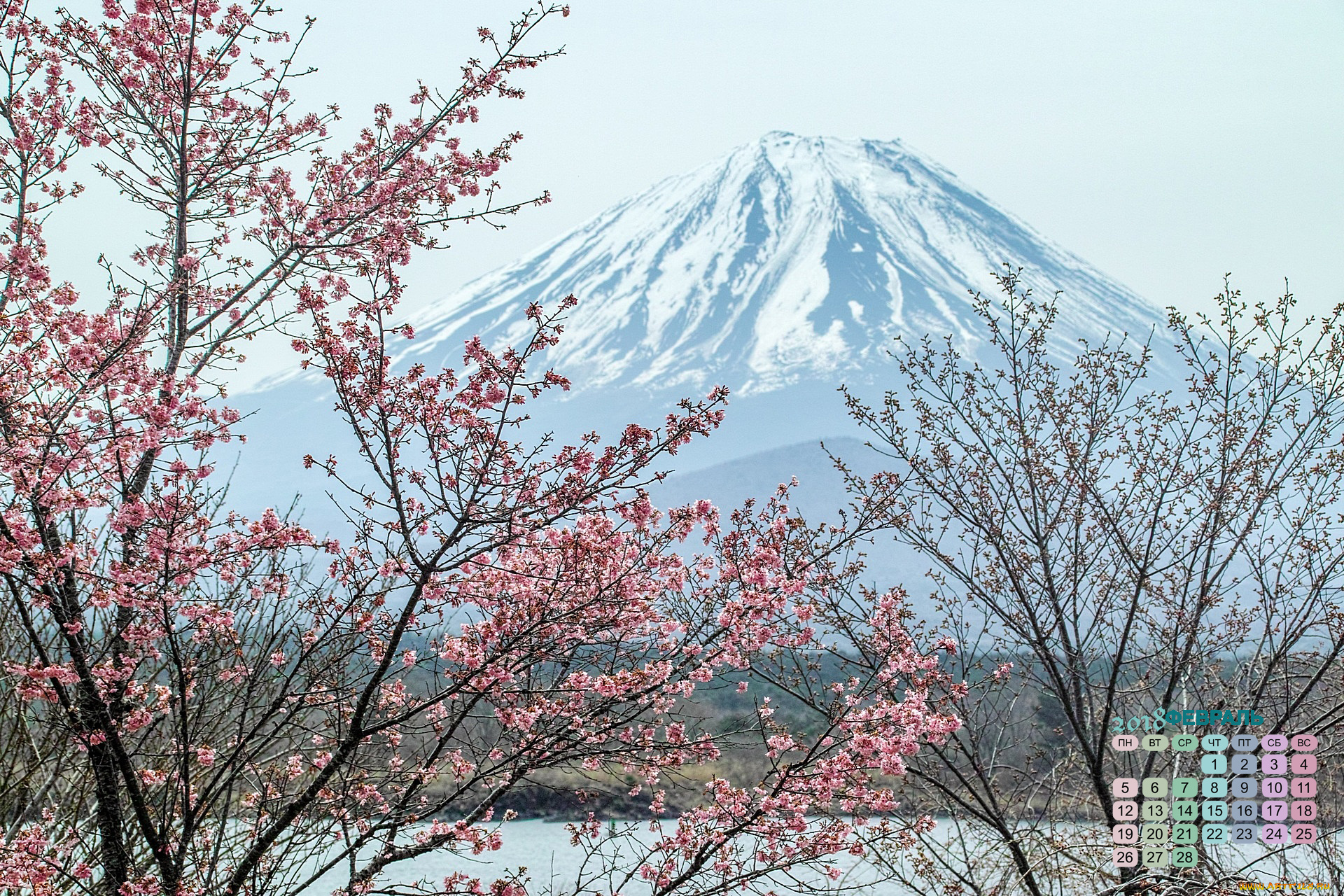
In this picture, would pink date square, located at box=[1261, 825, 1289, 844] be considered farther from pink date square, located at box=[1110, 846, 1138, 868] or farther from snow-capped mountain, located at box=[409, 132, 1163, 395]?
snow-capped mountain, located at box=[409, 132, 1163, 395]

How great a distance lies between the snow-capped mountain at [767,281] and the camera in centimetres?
10756

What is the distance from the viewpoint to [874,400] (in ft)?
381

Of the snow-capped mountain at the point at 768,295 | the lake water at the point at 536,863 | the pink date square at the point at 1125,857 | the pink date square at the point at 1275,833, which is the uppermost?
the snow-capped mountain at the point at 768,295

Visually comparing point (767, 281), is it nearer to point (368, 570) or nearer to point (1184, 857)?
point (1184, 857)

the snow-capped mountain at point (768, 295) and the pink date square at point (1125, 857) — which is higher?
the snow-capped mountain at point (768, 295)

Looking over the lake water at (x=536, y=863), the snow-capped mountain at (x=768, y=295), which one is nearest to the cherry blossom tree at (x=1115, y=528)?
the lake water at (x=536, y=863)

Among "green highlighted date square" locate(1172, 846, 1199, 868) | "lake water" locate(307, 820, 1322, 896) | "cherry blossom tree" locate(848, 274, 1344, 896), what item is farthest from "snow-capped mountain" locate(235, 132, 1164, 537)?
"green highlighted date square" locate(1172, 846, 1199, 868)
